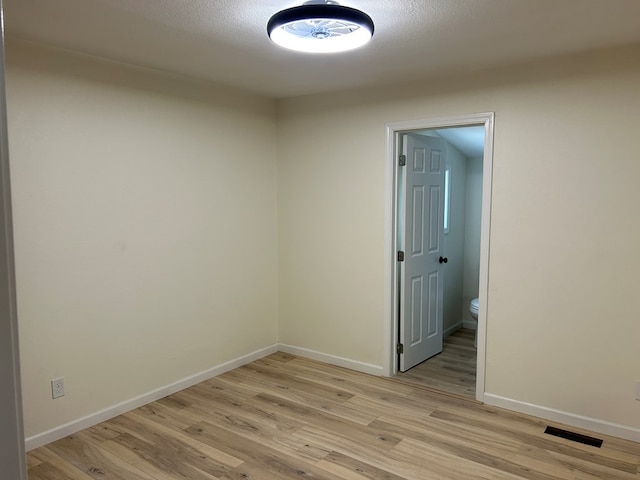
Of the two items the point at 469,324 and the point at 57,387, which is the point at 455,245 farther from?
the point at 57,387

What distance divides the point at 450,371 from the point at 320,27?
9.83 ft

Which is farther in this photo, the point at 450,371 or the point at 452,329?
the point at 452,329

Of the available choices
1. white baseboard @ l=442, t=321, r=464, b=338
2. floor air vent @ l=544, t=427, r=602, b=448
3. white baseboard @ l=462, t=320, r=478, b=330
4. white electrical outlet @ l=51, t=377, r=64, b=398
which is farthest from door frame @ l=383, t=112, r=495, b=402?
white electrical outlet @ l=51, t=377, r=64, b=398

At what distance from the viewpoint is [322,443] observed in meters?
2.88

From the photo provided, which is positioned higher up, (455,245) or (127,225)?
(127,225)

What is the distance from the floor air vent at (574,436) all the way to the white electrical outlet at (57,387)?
119 inches

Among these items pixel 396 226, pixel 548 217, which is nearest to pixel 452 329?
pixel 396 226

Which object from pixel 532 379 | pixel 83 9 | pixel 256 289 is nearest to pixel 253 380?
pixel 256 289

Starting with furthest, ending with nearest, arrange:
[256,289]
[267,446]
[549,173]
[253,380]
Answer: [256,289] < [253,380] < [549,173] < [267,446]

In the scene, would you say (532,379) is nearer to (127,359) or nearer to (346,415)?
(346,415)

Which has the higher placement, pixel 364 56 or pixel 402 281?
pixel 364 56

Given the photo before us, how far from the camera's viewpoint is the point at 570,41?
2.64m

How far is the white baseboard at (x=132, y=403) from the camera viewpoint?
9.35 feet

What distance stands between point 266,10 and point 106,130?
146 centimetres
